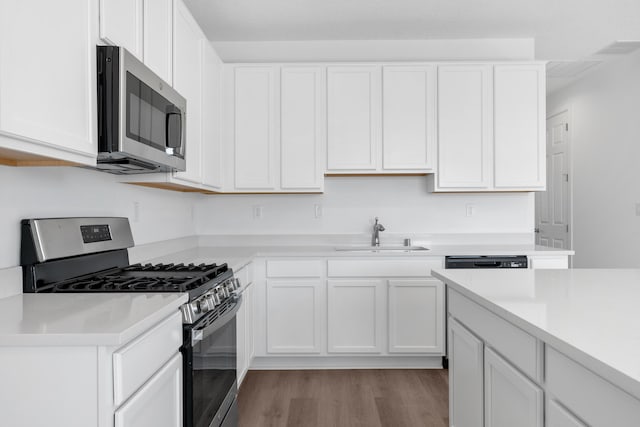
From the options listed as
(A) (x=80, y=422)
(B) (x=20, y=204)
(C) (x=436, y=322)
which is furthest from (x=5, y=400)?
(C) (x=436, y=322)

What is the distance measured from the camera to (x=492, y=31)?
365 centimetres

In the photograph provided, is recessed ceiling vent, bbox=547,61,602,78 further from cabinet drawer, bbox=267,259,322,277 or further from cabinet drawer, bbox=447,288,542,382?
cabinet drawer, bbox=447,288,542,382

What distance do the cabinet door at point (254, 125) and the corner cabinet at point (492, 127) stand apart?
1.37m

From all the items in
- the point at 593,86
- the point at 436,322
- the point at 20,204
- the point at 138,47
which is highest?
the point at 593,86

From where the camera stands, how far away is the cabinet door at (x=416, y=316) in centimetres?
326

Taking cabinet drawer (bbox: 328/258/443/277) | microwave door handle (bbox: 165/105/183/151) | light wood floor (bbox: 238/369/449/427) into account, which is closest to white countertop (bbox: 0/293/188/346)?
microwave door handle (bbox: 165/105/183/151)

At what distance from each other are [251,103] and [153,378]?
102 inches

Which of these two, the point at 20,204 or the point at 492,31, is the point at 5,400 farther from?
the point at 492,31

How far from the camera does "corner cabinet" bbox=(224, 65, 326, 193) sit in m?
3.51

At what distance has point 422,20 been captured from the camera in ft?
11.2

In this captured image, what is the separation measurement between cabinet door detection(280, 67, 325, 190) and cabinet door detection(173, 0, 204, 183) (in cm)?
82

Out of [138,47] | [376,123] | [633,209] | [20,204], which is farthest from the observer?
[633,209]

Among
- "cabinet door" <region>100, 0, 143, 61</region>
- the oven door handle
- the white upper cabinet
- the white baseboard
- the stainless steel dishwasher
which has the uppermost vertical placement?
"cabinet door" <region>100, 0, 143, 61</region>

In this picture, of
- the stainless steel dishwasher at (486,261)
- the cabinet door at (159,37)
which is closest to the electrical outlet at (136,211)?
the cabinet door at (159,37)
